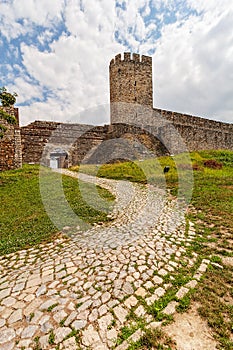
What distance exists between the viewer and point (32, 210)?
7.14 metres

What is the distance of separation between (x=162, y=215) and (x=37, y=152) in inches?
540

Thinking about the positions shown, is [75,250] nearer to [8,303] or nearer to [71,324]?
[8,303]

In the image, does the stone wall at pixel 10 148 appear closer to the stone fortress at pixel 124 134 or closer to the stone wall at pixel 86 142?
the stone fortress at pixel 124 134

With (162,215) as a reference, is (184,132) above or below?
above

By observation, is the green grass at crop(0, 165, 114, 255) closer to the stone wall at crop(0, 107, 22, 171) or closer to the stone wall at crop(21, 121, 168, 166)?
the stone wall at crop(0, 107, 22, 171)

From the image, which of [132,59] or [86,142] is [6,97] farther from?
[132,59]

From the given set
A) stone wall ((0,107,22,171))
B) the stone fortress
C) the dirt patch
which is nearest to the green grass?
the dirt patch

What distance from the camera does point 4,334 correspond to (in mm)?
2461

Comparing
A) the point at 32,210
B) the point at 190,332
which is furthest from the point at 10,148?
the point at 190,332

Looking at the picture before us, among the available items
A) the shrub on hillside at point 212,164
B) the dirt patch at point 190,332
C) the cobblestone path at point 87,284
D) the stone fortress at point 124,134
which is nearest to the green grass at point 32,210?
the cobblestone path at point 87,284

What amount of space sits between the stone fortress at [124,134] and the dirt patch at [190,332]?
15123 millimetres

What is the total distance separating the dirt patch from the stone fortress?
15.1m

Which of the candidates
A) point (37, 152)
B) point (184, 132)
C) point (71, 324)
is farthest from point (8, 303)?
point (184, 132)

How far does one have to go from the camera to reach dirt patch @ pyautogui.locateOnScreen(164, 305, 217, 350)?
87.2 inches
